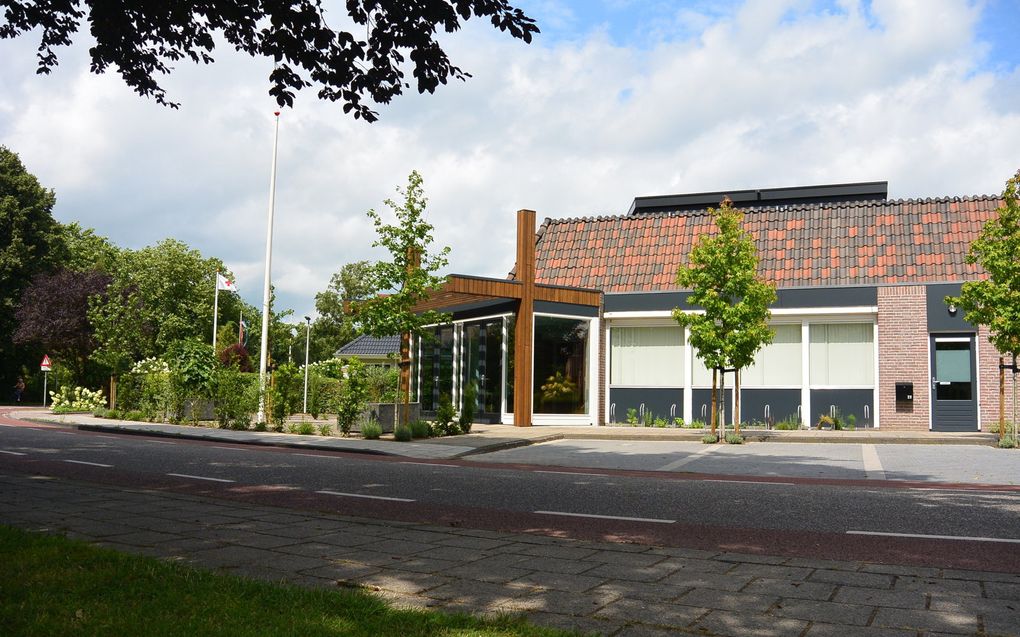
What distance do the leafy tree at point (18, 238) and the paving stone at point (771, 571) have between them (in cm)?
4896

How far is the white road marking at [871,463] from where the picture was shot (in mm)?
13201

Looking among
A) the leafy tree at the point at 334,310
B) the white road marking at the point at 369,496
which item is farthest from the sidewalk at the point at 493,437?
the leafy tree at the point at 334,310

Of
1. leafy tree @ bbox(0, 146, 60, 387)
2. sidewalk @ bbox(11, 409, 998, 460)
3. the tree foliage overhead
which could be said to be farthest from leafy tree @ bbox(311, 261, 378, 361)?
the tree foliage overhead

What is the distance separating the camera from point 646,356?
2664cm

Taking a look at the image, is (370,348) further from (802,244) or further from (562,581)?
(562,581)

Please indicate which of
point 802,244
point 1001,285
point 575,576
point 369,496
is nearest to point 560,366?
point 802,244

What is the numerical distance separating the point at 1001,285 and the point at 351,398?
15.5 meters

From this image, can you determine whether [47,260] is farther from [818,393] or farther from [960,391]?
[960,391]

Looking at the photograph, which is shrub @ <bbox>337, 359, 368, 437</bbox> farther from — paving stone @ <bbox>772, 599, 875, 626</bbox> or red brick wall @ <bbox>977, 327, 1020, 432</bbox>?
paving stone @ <bbox>772, 599, 875, 626</bbox>

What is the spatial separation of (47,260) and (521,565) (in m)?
50.5

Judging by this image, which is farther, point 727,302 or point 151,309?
point 151,309

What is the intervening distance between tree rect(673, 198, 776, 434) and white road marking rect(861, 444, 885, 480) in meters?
3.13

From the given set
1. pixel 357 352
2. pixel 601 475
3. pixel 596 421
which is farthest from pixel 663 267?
pixel 357 352

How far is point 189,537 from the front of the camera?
23.3ft
